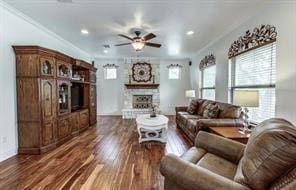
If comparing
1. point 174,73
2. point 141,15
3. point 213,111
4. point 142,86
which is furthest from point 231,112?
point 174,73

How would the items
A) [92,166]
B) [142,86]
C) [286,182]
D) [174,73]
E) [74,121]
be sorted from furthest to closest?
[174,73]
[142,86]
[74,121]
[92,166]
[286,182]

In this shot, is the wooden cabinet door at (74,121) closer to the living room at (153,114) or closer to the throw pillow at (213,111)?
the living room at (153,114)

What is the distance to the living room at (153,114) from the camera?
161cm

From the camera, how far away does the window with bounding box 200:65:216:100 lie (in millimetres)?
6415

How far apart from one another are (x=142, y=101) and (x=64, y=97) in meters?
4.66

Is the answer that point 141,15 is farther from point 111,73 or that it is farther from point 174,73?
point 174,73

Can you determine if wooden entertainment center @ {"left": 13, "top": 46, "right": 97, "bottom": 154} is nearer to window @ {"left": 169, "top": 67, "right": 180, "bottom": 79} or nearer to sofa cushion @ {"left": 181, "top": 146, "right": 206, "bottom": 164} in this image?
sofa cushion @ {"left": 181, "top": 146, "right": 206, "bottom": 164}

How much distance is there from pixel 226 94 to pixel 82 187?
13.9 feet

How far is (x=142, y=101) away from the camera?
921cm

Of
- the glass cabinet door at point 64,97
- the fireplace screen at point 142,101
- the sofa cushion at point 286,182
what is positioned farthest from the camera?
the fireplace screen at point 142,101

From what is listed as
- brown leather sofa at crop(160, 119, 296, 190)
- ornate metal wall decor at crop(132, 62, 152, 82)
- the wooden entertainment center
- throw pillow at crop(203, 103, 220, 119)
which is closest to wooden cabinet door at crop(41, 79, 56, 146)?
the wooden entertainment center

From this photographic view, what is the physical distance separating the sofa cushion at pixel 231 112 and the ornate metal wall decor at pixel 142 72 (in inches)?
205

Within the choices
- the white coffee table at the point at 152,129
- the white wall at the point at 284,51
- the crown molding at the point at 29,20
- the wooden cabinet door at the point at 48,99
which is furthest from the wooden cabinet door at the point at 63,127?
the white wall at the point at 284,51

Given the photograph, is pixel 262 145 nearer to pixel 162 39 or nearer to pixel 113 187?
pixel 113 187
